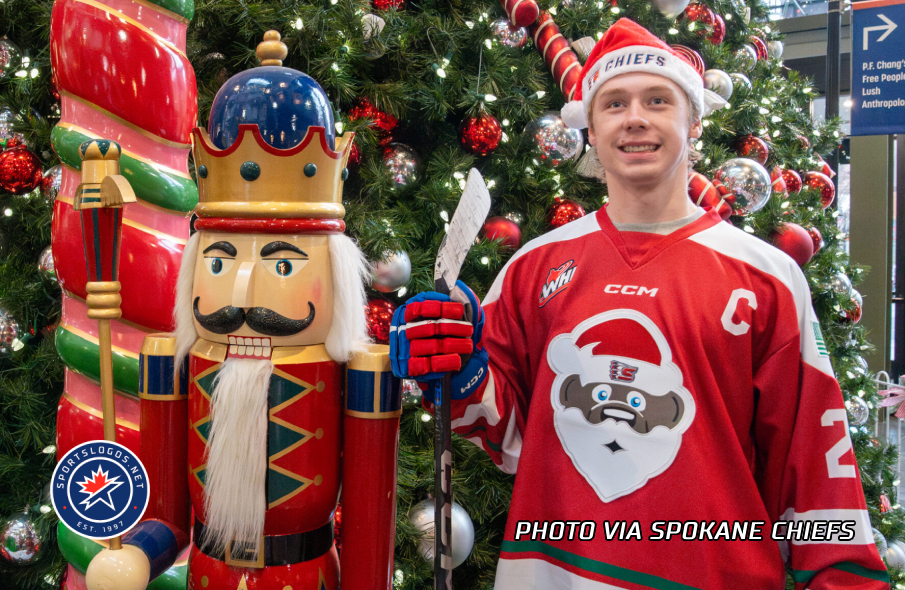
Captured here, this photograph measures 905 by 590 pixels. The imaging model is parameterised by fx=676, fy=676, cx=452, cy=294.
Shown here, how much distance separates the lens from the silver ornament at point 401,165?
2.15m

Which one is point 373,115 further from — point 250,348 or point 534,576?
point 534,576

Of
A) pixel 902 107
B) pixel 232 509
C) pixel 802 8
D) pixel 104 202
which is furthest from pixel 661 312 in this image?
pixel 802 8

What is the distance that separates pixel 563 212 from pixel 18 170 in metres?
1.84

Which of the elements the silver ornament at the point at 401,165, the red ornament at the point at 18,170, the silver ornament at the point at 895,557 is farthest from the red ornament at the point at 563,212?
the silver ornament at the point at 895,557

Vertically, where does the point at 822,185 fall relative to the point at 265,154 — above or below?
above

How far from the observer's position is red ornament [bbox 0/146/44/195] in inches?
88.4

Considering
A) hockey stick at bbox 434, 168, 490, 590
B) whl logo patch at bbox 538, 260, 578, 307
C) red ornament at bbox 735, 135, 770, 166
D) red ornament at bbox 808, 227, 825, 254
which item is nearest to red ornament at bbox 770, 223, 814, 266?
red ornament at bbox 808, 227, 825, 254

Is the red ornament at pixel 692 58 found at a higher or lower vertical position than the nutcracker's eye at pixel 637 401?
higher

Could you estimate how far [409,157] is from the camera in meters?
2.17

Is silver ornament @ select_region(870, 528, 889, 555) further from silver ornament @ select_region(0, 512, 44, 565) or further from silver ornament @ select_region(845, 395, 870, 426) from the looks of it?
silver ornament @ select_region(0, 512, 44, 565)

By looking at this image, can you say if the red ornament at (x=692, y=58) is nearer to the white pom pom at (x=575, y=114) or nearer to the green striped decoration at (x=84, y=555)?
the white pom pom at (x=575, y=114)

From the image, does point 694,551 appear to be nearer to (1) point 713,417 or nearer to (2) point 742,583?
(2) point 742,583

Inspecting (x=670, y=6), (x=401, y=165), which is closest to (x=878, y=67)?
(x=670, y=6)

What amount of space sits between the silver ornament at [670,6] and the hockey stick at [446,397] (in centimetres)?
198
